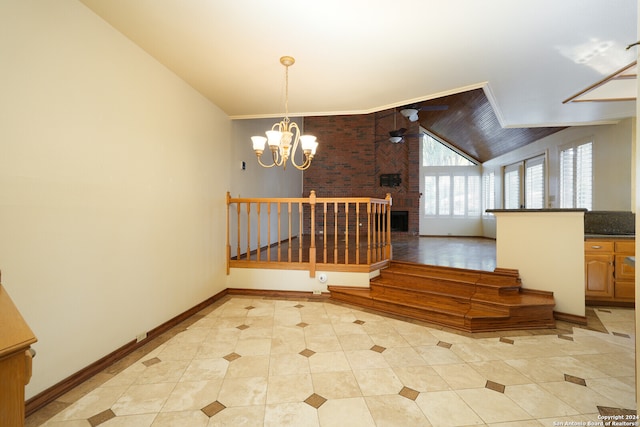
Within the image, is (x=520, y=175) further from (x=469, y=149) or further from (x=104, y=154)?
(x=104, y=154)

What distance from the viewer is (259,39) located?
7.78ft

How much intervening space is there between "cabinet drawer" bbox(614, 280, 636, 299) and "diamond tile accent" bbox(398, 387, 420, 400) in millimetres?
3456

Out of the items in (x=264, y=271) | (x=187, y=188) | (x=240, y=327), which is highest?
(x=187, y=188)

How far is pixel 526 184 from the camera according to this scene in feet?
22.2

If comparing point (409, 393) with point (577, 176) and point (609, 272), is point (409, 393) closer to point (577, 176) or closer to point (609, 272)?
point (609, 272)

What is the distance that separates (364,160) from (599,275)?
5888mm

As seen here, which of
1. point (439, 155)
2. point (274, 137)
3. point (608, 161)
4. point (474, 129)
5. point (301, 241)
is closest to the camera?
point (274, 137)

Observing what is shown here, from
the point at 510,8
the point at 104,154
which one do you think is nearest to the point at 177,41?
the point at 104,154

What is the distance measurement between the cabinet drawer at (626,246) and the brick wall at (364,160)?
5022 mm

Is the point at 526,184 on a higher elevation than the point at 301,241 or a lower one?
higher

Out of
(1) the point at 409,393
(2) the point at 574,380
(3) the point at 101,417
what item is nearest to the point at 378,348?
(1) the point at 409,393

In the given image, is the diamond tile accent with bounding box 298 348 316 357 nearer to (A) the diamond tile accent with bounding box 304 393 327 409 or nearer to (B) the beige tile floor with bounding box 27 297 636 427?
(B) the beige tile floor with bounding box 27 297 636 427

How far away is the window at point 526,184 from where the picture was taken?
6207 mm

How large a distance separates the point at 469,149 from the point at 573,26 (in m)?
6.47
